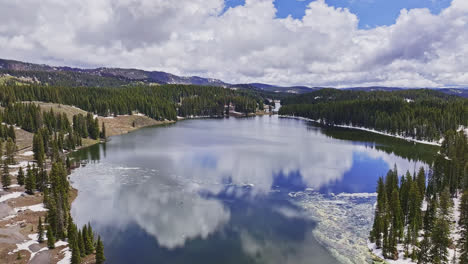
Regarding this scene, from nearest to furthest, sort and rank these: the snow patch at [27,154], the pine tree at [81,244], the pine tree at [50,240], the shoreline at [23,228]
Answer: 1. the shoreline at [23,228]
2. the pine tree at [81,244]
3. the pine tree at [50,240]
4. the snow patch at [27,154]

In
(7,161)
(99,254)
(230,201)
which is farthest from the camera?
(7,161)

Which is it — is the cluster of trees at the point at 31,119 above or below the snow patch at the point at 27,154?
above

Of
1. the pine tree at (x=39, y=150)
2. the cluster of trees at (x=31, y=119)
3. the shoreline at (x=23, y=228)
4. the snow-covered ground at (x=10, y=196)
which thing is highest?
the cluster of trees at (x=31, y=119)

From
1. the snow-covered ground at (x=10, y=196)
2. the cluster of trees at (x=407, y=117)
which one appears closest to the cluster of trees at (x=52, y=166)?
the snow-covered ground at (x=10, y=196)

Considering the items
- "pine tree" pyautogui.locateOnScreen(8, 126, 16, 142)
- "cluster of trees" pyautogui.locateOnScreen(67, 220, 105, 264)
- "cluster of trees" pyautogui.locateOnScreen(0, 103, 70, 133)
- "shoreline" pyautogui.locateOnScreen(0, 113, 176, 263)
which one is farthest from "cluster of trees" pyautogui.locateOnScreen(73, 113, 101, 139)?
"cluster of trees" pyautogui.locateOnScreen(67, 220, 105, 264)

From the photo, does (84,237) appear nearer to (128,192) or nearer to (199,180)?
(128,192)

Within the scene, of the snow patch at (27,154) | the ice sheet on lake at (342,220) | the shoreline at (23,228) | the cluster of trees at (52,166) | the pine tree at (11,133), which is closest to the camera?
the shoreline at (23,228)

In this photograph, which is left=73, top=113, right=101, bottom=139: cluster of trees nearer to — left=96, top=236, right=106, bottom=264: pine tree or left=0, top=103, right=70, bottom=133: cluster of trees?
left=0, top=103, right=70, bottom=133: cluster of trees

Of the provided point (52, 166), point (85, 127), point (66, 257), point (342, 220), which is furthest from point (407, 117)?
point (66, 257)

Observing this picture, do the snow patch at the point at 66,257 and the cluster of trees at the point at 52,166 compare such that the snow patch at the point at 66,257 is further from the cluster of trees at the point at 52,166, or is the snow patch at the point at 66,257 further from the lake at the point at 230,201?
the lake at the point at 230,201

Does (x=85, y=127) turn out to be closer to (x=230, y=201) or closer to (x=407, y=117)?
(x=230, y=201)
